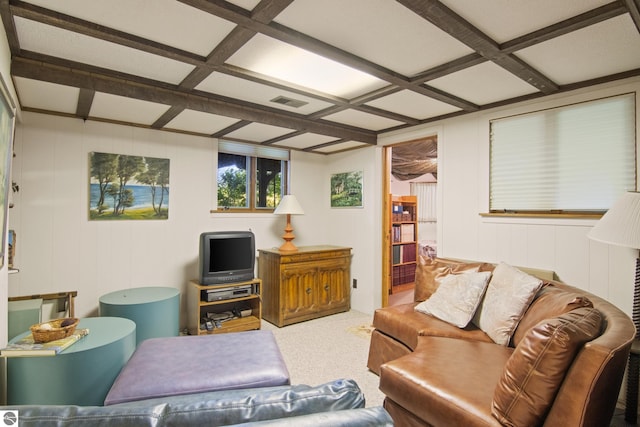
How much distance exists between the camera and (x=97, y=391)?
5.91 ft

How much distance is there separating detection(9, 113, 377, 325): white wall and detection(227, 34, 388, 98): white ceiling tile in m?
1.80

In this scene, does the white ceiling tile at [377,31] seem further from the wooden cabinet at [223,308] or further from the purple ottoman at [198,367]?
the wooden cabinet at [223,308]

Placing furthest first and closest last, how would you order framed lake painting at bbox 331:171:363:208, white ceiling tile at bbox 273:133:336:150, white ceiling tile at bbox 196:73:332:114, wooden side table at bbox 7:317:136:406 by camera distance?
framed lake painting at bbox 331:171:363:208 < white ceiling tile at bbox 273:133:336:150 < white ceiling tile at bbox 196:73:332:114 < wooden side table at bbox 7:317:136:406

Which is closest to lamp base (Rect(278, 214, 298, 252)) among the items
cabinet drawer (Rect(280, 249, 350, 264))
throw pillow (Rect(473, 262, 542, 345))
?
cabinet drawer (Rect(280, 249, 350, 264))

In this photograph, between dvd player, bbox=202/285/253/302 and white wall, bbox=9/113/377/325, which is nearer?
white wall, bbox=9/113/377/325

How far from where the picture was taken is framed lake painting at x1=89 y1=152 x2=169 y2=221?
3.19 metres

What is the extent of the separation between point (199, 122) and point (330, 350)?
2.63m

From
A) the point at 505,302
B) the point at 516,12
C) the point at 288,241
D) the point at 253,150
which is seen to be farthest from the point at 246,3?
the point at 288,241

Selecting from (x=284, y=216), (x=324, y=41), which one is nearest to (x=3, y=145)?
(x=324, y=41)

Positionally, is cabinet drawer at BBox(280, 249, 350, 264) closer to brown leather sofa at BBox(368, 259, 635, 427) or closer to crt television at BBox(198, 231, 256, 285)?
crt television at BBox(198, 231, 256, 285)

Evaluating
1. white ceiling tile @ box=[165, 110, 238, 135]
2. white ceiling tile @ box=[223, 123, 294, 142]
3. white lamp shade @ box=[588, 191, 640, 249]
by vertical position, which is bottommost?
white lamp shade @ box=[588, 191, 640, 249]

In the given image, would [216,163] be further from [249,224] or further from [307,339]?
[307,339]

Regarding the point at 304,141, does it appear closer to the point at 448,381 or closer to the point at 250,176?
the point at 250,176

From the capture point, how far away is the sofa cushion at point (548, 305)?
1.78 meters
